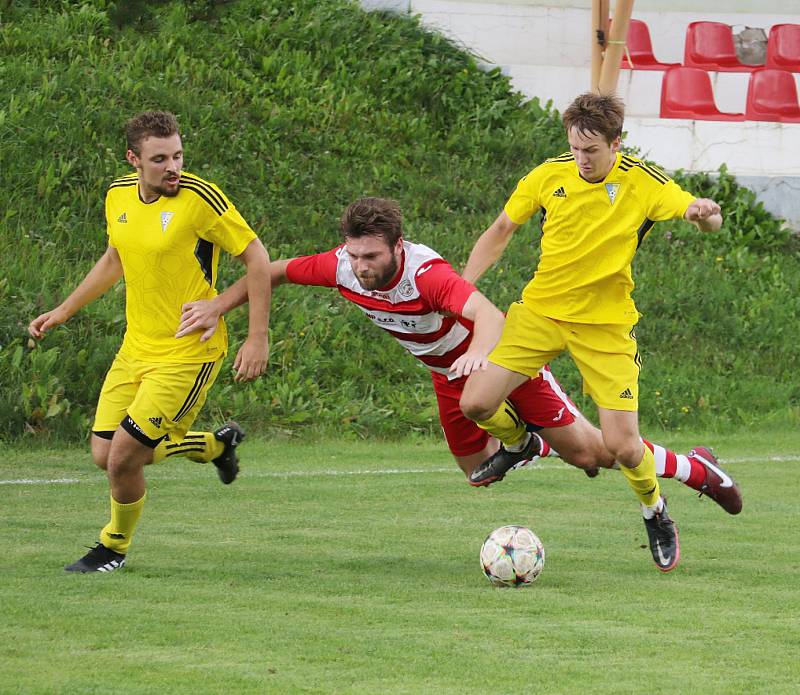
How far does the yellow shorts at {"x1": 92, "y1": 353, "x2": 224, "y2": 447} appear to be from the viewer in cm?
653

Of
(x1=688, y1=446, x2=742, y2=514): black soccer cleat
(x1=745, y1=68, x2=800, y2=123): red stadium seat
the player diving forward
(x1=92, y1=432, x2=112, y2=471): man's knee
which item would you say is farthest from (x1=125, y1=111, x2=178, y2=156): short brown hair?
(x1=745, y1=68, x2=800, y2=123): red stadium seat

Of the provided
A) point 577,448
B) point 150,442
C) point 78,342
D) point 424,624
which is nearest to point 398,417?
point 78,342

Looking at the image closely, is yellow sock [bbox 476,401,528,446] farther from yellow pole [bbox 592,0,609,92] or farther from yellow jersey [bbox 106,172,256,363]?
yellow pole [bbox 592,0,609,92]

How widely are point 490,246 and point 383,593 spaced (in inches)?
85.7

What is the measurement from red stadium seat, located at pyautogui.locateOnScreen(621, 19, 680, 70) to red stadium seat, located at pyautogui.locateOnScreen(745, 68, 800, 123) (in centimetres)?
112

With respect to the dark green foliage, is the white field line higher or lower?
lower

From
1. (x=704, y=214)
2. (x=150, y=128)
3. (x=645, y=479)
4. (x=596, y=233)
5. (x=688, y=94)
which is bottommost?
(x=645, y=479)

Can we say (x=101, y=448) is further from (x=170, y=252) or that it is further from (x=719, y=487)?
(x=719, y=487)

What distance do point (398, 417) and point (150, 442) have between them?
20.3ft

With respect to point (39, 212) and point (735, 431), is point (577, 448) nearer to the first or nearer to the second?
point (735, 431)

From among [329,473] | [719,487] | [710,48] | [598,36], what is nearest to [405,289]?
[719,487]

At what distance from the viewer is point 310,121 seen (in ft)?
52.9

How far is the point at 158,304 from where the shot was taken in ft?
22.1

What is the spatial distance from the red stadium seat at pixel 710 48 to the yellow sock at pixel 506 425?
Answer: 12106 mm
